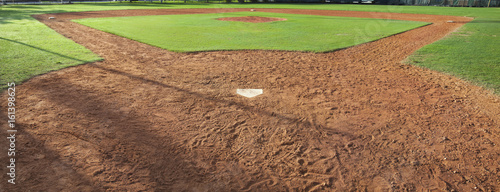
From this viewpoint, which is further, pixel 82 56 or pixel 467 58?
pixel 467 58

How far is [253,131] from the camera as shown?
3846 mm

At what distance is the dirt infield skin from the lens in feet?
9.50

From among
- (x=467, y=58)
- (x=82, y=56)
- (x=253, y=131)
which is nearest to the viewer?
(x=253, y=131)

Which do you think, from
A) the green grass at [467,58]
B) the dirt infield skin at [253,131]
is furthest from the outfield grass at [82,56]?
the dirt infield skin at [253,131]

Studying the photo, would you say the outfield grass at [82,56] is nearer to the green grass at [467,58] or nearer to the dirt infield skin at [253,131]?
the green grass at [467,58]

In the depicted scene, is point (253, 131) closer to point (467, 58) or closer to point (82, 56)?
point (82, 56)

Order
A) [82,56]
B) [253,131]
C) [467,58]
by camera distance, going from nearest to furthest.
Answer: [253,131] < [82,56] < [467,58]

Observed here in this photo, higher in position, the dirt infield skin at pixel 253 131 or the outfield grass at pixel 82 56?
the outfield grass at pixel 82 56

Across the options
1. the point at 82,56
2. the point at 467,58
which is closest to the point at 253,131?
the point at 82,56

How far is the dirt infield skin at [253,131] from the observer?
2895 millimetres

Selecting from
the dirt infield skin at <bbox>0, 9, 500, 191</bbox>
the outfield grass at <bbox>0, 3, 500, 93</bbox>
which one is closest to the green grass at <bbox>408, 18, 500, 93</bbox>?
the outfield grass at <bbox>0, 3, 500, 93</bbox>

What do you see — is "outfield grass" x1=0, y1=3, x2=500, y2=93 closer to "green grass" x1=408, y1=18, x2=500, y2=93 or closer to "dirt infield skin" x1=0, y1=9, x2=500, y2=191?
"green grass" x1=408, y1=18, x2=500, y2=93

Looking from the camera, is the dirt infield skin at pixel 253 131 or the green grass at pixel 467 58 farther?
the green grass at pixel 467 58

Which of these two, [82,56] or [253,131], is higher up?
[82,56]
